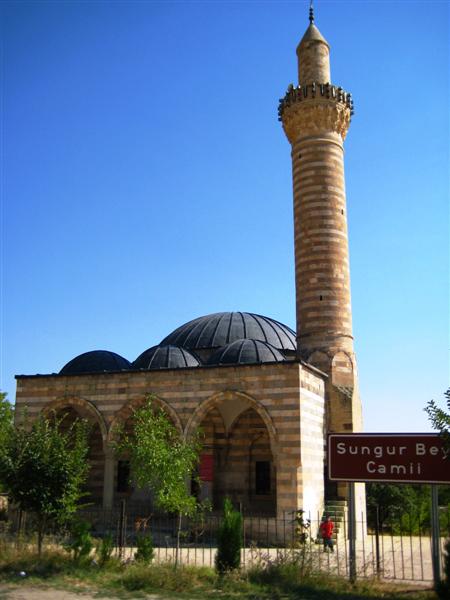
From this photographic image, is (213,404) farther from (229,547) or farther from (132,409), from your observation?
(229,547)

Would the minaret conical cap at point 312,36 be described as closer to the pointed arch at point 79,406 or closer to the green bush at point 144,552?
the pointed arch at point 79,406

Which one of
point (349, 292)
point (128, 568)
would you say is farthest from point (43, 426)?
point (349, 292)

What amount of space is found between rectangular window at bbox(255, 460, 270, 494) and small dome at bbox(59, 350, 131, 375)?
5.79m

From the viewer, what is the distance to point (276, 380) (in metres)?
17.2

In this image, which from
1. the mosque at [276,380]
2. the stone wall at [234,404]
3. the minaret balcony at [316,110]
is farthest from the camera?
the minaret balcony at [316,110]

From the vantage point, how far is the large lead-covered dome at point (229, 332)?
24.8 meters

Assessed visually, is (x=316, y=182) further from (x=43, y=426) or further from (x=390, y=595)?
(x=390, y=595)

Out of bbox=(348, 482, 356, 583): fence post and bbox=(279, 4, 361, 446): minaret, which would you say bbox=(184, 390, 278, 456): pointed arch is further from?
bbox=(348, 482, 356, 583): fence post

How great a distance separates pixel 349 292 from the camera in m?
22.0

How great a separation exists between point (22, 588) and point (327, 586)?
16.4 ft

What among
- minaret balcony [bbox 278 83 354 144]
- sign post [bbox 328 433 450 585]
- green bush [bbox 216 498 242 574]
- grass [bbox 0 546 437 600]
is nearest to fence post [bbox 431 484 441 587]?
sign post [bbox 328 433 450 585]

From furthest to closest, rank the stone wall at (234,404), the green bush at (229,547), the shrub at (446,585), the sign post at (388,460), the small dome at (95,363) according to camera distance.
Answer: the small dome at (95,363) → the stone wall at (234,404) → the green bush at (229,547) → the sign post at (388,460) → the shrub at (446,585)

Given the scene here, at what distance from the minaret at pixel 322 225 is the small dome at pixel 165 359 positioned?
4.14 m

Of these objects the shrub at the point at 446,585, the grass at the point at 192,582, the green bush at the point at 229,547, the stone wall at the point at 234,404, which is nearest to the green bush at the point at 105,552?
the grass at the point at 192,582
